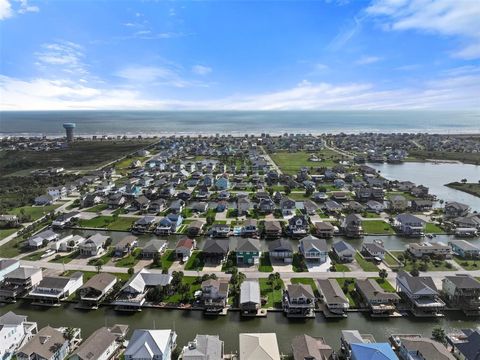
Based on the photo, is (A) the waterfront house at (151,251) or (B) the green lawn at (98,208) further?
(B) the green lawn at (98,208)

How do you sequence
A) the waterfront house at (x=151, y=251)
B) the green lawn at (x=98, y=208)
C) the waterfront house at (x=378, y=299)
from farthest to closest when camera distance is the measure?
the green lawn at (x=98, y=208)
the waterfront house at (x=151, y=251)
the waterfront house at (x=378, y=299)

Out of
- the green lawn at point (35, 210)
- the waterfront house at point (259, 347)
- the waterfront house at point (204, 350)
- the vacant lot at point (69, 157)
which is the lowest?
the green lawn at point (35, 210)

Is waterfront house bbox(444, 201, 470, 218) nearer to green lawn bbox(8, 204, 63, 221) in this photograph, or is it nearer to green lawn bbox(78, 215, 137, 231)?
green lawn bbox(78, 215, 137, 231)

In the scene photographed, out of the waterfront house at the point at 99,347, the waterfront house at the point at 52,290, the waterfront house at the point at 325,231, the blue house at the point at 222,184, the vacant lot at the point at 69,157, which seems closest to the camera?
the waterfront house at the point at 99,347

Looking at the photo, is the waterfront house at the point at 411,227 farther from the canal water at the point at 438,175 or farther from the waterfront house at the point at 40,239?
the waterfront house at the point at 40,239

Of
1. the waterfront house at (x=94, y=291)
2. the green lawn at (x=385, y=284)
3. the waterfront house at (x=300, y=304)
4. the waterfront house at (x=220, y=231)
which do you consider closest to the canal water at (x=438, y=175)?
the green lawn at (x=385, y=284)
